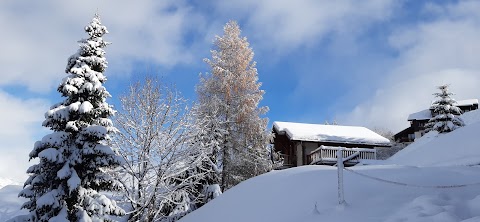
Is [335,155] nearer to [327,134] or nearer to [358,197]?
[327,134]

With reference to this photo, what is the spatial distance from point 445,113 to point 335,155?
436 inches

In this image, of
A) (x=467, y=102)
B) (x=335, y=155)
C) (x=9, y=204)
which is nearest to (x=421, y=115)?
(x=467, y=102)

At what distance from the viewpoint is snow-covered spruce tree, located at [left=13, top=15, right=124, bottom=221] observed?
521 inches

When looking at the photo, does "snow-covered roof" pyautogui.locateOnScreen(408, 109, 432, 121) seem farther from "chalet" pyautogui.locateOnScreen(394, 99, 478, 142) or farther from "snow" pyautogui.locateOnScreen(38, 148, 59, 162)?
"snow" pyautogui.locateOnScreen(38, 148, 59, 162)

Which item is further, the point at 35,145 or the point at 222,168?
the point at 222,168

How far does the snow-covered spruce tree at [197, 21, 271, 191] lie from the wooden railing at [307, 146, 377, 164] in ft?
18.3

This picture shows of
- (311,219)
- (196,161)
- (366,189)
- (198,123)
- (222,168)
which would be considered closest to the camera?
(311,219)

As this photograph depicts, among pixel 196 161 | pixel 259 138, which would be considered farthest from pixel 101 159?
pixel 259 138

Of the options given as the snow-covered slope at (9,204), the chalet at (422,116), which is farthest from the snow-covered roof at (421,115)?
the snow-covered slope at (9,204)

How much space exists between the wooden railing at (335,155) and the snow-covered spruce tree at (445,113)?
23.9 ft

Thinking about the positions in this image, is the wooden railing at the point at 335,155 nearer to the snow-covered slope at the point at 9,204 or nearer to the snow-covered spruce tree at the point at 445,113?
the snow-covered spruce tree at the point at 445,113

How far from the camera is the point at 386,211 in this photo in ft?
21.6

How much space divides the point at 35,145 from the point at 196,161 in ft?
22.4

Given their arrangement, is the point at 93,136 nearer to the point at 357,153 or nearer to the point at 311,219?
the point at 311,219
